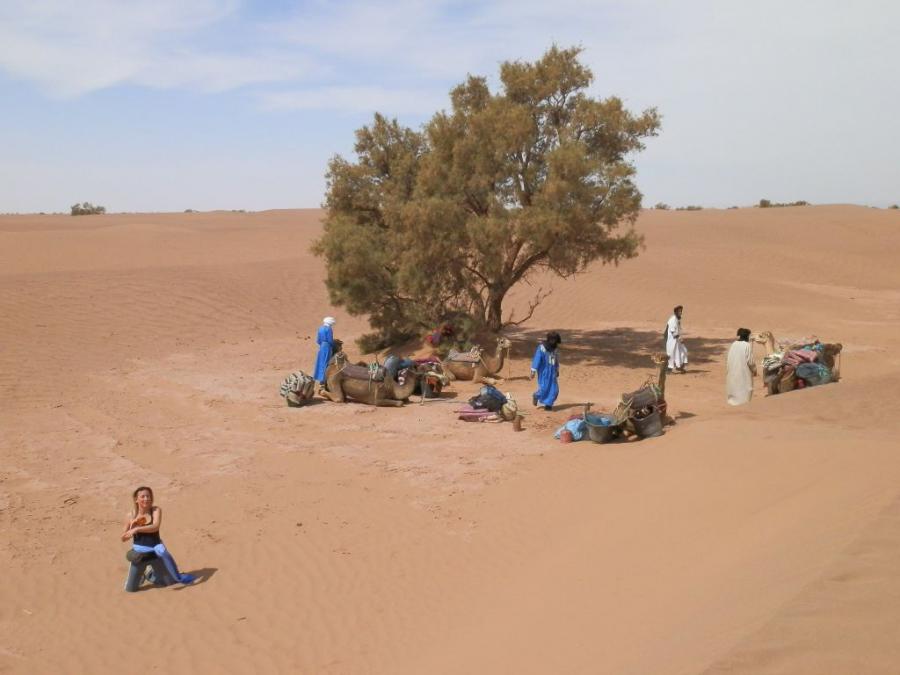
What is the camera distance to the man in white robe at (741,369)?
1259 cm

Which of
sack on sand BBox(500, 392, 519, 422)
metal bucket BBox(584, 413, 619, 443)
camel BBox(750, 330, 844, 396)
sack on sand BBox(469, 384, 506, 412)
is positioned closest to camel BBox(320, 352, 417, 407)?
sack on sand BBox(469, 384, 506, 412)

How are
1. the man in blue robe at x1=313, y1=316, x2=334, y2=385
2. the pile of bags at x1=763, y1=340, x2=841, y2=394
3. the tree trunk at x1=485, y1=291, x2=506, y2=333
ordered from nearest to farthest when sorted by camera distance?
the pile of bags at x1=763, y1=340, x2=841, y2=394
the man in blue robe at x1=313, y1=316, x2=334, y2=385
the tree trunk at x1=485, y1=291, x2=506, y2=333

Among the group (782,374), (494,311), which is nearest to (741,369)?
(782,374)

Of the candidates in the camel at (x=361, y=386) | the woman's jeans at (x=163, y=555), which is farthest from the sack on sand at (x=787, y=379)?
the woman's jeans at (x=163, y=555)

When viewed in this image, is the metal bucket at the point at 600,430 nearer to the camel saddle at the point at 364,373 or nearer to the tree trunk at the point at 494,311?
the camel saddle at the point at 364,373

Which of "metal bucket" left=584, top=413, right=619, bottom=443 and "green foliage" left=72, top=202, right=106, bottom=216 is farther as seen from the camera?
"green foliage" left=72, top=202, right=106, bottom=216

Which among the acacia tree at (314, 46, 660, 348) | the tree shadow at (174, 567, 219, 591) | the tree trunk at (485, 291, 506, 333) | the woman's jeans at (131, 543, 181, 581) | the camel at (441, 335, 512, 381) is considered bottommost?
the tree shadow at (174, 567, 219, 591)

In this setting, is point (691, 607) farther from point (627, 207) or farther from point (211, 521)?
point (627, 207)

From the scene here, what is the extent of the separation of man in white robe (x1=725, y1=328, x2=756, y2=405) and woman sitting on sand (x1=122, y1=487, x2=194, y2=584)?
862cm

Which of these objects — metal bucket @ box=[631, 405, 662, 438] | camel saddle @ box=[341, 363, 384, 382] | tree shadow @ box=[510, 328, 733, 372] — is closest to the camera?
metal bucket @ box=[631, 405, 662, 438]

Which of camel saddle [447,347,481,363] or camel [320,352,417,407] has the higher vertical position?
camel saddle [447,347,481,363]

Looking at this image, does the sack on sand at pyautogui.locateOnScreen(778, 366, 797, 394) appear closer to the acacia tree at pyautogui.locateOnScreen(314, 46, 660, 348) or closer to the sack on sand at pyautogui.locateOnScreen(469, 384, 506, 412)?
the sack on sand at pyautogui.locateOnScreen(469, 384, 506, 412)

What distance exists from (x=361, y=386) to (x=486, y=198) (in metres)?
5.96

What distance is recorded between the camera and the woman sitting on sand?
722 centimetres
